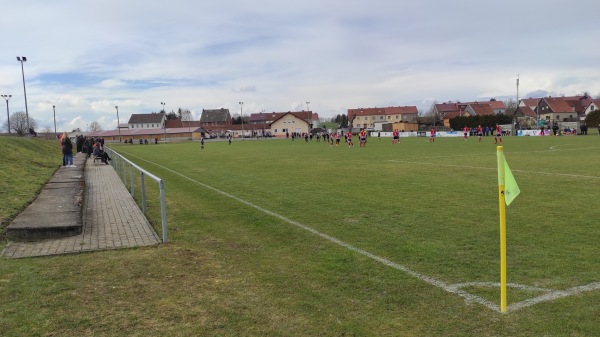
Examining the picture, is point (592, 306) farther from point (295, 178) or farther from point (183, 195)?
point (295, 178)

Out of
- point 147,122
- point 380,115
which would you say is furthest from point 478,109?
point 147,122

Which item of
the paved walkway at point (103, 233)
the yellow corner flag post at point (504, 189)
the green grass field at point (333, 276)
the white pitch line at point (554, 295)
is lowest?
the white pitch line at point (554, 295)

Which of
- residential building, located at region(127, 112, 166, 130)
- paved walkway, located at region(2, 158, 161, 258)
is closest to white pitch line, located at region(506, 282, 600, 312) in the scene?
paved walkway, located at region(2, 158, 161, 258)

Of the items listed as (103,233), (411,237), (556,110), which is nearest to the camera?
(411,237)

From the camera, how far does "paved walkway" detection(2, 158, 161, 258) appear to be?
6.37m

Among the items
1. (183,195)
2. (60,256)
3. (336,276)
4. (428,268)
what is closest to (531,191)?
(428,268)

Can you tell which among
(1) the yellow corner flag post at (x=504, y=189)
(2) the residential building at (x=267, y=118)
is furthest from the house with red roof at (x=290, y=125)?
(1) the yellow corner flag post at (x=504, y=189)

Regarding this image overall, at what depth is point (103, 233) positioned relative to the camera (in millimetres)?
7477

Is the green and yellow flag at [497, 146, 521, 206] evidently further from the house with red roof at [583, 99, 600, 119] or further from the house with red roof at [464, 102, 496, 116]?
the house with red roof at [583, 99, 600, 119]

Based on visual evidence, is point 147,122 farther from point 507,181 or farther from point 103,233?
point 507,181

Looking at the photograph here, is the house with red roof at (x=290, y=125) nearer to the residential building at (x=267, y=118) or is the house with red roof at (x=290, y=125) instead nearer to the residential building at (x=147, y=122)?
the residential building at (x=267, y=118)

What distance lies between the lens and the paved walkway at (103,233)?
20.9ft

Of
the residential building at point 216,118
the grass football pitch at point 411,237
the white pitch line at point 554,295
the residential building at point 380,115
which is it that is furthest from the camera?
the residential building at point 216,118

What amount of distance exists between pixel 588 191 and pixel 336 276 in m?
8.51
